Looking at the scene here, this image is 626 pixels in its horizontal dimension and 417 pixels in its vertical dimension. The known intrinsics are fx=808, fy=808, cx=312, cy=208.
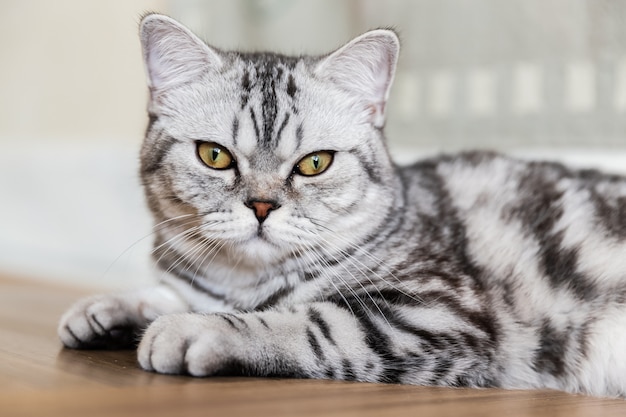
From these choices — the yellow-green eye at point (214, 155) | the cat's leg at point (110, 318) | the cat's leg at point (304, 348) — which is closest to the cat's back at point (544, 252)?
the cat's leg at point (304, 348)

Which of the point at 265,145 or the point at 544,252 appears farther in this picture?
the point at 544,252

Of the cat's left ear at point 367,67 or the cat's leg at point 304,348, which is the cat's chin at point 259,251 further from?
the cat's left ear at point 367,67

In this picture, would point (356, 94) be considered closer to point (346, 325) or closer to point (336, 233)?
point (336, 233)

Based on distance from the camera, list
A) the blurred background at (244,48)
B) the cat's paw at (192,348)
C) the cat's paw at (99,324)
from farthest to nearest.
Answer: the blurred background at (244,48), the cat's paw at (99,324), the cat's paw at (192,348)

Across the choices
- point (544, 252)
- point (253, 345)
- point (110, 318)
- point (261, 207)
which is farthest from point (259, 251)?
point (544, 252)

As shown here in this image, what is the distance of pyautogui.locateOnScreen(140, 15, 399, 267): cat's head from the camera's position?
1308 mm

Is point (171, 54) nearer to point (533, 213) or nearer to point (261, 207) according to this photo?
point (261, 207)

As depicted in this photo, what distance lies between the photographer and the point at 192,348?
115cm

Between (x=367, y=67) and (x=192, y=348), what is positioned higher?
(x=367, y=67)

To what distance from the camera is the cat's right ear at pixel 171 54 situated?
1.42 m

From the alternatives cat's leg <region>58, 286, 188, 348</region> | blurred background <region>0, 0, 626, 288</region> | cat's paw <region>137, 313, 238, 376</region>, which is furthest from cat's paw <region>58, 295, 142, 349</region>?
cat's paw <region>137, 313, 238, 376</region>

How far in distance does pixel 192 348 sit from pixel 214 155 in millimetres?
352

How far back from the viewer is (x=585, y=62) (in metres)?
2.01

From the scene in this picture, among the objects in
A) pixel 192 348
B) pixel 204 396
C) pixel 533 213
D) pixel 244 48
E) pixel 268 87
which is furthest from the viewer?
pixel 244 48
